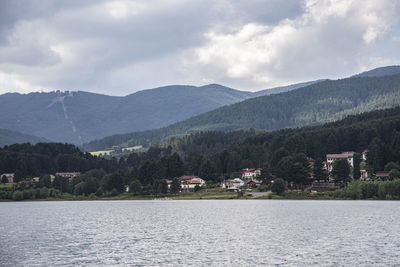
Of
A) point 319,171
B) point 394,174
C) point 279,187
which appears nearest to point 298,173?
point 319,171

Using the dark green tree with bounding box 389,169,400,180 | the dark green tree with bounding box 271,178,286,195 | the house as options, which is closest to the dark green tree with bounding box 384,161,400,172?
the house

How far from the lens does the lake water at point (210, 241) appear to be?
59.2 m

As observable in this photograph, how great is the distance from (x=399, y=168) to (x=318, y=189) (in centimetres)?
2717

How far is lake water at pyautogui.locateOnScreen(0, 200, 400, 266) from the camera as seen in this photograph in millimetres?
59156

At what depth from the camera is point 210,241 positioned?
75062 mm

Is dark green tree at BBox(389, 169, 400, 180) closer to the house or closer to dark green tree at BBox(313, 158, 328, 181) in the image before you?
the house

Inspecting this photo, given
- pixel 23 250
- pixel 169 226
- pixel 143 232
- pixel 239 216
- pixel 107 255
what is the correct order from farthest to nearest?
pixel 239 216 < pixel 169 226 < pixel 143 232 < pixel 23 250 < pixel 107 255

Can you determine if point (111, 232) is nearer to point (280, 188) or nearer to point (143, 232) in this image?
point (143, 232)

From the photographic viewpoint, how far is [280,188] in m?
180

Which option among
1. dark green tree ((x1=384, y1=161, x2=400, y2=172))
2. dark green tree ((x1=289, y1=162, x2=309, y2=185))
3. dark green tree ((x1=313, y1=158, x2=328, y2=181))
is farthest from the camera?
dark green tree ((x1=313, y1=158, x2=328, y2=181))

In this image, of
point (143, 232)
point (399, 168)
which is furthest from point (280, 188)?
point (143, 232)

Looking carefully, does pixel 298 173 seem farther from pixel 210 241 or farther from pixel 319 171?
pixel 210 241

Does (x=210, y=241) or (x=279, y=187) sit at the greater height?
(x=279, y=187)

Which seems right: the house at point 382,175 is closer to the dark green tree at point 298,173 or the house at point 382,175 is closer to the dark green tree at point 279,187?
the dark green tree at point 298,173
